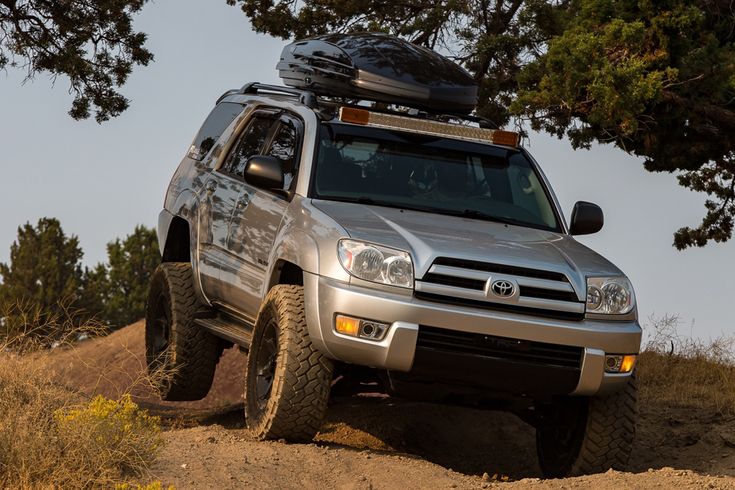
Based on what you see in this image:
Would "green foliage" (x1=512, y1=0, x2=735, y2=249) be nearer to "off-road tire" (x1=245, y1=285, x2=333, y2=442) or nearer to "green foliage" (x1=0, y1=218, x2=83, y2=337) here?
"off-road tire" (x1=245, y1=285, x2=333, y2=442)

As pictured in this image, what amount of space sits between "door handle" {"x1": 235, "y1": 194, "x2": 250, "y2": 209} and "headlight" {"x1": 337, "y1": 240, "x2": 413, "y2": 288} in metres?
1.98

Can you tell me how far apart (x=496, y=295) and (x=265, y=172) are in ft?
5.80

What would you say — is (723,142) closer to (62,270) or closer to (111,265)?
(62,270)

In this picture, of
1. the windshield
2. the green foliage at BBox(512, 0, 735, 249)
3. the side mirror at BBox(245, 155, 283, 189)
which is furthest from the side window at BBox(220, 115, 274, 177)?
the green foliage at BBox(512, 0, 735, 249)

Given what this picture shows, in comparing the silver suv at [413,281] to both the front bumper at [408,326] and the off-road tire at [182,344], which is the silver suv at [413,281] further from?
the off-road tire at [182,344]

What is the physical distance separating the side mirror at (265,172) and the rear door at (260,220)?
21 centimetres

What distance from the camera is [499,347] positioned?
734cm

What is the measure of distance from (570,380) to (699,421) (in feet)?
11.1

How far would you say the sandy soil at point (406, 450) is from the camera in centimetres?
692

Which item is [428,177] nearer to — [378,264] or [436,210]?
[436,210]

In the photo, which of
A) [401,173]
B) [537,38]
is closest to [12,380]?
[401,173]

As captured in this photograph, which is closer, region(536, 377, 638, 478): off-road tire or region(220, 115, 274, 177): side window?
region(536, 377, 638, 478): off-road tire

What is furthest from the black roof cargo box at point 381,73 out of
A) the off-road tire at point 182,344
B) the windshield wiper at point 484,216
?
the off-road tire at point 182,344

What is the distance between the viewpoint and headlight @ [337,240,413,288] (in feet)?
23.7
